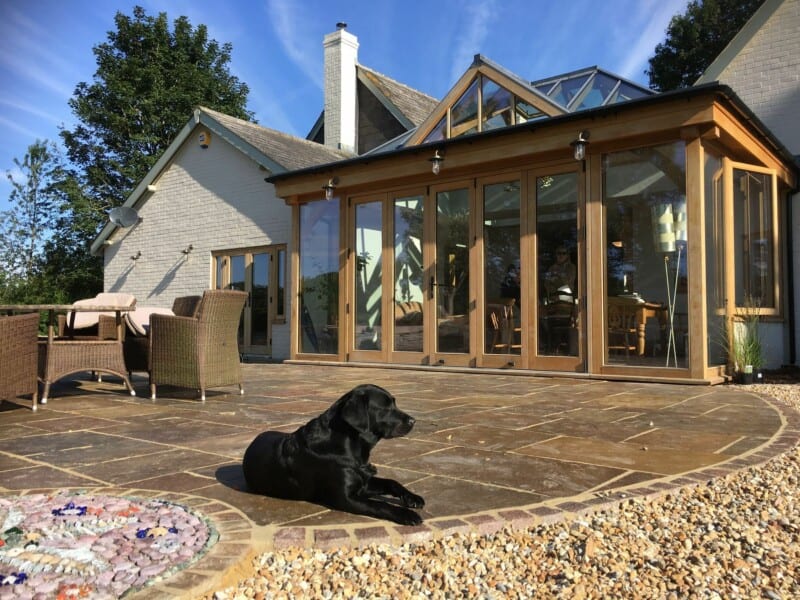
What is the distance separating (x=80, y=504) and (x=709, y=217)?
6.12 metres

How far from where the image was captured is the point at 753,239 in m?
7.26

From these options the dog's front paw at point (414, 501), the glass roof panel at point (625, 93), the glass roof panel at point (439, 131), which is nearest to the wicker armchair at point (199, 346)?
the dog's front paw at point (414, 501)

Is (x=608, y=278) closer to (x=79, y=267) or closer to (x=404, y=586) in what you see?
(x=404, y=586)

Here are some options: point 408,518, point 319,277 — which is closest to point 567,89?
A: point 319,277

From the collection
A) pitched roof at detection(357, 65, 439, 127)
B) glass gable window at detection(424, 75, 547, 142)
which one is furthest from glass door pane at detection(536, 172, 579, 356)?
pitched roof at detection(357, 65, 439, 127)

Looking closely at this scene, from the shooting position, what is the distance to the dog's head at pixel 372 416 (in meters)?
2.25

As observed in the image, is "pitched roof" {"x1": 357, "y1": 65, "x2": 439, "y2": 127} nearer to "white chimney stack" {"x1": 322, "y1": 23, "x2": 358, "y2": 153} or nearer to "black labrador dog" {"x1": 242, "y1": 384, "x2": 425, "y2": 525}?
"white chimney stack" {"x1": 322, "y1": 23, "x2": 358, "y2": 153}

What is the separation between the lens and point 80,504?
7.22 feet

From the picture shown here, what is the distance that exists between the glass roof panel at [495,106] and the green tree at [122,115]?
1707 cm

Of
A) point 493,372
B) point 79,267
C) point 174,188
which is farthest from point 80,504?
point 79,267

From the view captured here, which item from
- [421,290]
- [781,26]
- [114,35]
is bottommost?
[421,290]

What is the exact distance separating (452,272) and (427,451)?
4.72 meters

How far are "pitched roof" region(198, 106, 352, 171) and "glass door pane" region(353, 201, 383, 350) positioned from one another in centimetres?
272

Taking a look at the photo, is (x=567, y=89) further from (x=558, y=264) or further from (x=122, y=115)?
(x=122, y=115)
